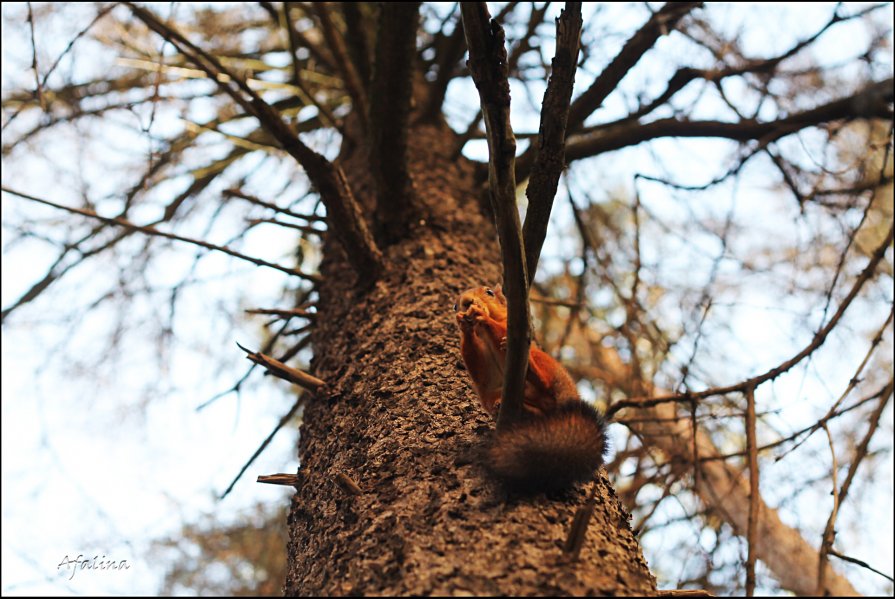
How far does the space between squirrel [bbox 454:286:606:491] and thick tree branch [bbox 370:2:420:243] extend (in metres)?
0.95

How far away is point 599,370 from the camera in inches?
190

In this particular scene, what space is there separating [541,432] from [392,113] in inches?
64.8

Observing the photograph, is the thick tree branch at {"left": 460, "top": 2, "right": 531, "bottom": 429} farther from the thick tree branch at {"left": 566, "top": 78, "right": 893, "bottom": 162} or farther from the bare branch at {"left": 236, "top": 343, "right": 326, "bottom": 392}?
the thick tree branch at {"left": 566, "top": 78, "right": 893, "bottom": 162}

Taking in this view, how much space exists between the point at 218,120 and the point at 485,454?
126 inches

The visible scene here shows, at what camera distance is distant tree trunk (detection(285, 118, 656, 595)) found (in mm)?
1409

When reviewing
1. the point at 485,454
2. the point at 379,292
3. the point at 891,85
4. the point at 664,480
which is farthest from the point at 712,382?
the point at 485,454

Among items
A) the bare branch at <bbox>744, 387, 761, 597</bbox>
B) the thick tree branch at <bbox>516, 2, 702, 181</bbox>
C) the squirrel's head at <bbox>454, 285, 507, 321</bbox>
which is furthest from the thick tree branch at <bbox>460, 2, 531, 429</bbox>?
the thick tree branch at <bbox>516, 2, 702, 181</bbox>

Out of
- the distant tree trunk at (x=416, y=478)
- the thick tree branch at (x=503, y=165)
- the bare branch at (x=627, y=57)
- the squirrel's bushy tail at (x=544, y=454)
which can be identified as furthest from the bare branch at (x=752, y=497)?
the bare branch at (x=627, y=57)

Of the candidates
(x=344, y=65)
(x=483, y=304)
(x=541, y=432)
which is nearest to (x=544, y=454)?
(x=541, y=432)

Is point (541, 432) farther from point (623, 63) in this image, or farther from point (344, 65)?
point (344, 65)

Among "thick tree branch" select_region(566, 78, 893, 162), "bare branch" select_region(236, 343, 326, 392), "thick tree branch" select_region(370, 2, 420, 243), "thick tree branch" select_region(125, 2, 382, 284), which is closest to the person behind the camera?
"bare branch" select_region(236, 343, 326, 392)

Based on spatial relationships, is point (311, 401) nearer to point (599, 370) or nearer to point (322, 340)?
point (322, 340)

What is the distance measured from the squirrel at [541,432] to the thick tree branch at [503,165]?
0.36ft

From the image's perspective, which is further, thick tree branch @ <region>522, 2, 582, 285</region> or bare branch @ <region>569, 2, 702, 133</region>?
bare branch @ <region>569, 2, 702, 133</region>
